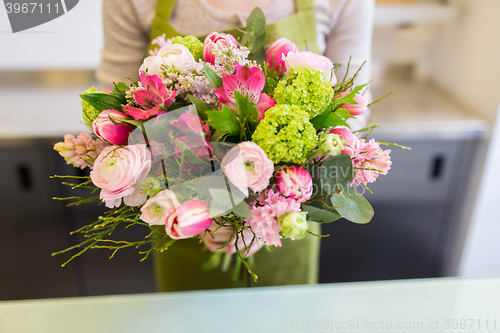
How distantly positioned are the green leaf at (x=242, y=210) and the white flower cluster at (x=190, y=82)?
12 centimetres

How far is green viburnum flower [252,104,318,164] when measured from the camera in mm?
328

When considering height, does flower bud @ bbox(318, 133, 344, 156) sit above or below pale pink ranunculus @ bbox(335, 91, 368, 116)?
below

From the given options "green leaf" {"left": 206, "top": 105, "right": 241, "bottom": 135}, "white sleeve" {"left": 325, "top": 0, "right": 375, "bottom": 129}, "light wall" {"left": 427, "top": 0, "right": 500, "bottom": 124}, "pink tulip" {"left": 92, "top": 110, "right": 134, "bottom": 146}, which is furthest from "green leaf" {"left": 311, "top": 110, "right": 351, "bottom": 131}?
"light wall" {"left": 427, "top": 0, "right": 500, "bottom": 124}

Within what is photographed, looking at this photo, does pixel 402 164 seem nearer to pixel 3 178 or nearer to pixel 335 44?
pixel 335 44

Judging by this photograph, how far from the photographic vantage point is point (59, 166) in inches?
47.9

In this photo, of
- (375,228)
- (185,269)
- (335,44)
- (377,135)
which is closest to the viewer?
(335,44)

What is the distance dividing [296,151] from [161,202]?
0.50ft

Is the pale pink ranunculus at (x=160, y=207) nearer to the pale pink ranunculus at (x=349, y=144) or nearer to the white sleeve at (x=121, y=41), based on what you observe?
the pale pink ranunculus at (x=349, y=144)

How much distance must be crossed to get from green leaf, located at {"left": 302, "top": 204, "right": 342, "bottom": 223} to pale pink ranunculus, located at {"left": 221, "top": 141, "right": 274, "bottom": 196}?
0.28 ft

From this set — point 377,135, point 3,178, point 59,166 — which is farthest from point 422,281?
point 3,178

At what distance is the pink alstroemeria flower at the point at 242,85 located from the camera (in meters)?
0.35

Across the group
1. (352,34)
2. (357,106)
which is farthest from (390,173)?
(357,106)

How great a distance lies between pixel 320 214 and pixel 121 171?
229mm

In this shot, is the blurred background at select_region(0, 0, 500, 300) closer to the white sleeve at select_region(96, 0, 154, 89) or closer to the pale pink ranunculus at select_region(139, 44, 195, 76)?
the white sleeve at select_region(96, 0, 154, 89)
